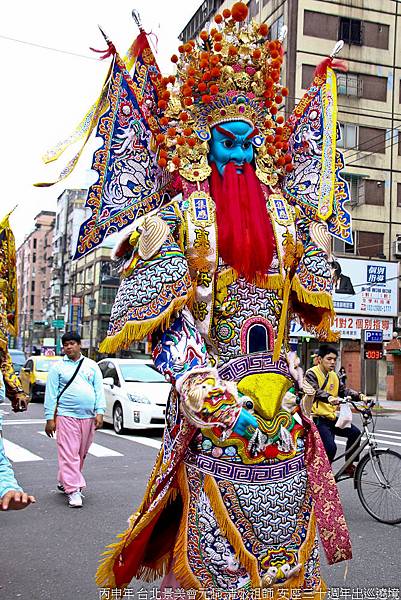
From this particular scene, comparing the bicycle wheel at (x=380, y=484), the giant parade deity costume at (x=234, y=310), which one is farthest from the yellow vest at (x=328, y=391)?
the giant parade deity costume at (x=234, y=310)

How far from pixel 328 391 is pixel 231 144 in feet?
15.7

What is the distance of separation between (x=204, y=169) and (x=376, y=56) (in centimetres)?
3256

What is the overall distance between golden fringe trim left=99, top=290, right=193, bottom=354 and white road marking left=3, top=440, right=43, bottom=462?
797cm

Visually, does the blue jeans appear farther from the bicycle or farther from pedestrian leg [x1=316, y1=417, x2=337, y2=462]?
the bicycle

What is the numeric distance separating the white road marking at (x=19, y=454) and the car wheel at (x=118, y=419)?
226 centimetres

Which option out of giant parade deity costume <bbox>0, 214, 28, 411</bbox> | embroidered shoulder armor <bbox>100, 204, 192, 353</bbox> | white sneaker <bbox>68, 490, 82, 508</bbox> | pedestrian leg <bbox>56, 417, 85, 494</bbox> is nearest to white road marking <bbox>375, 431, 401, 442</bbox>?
pedestrian leg <bbox>56, 417, 85, 494</bbox>

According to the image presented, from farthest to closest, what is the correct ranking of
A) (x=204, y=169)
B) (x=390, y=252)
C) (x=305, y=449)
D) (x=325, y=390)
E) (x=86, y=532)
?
(x=390, y=252), (x=325, y=390), (x=86, y=532), (x=204, y=169), (x=305, y=449)

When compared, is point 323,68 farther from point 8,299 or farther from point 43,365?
point 43,365

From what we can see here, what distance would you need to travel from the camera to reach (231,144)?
2.81m

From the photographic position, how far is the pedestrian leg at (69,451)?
7.06 meters

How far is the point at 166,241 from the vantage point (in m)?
2.50

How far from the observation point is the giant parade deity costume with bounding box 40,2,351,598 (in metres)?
2.37

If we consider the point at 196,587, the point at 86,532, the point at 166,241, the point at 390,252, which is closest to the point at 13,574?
the point at 86,532

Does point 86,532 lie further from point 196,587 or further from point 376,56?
point 376,56
